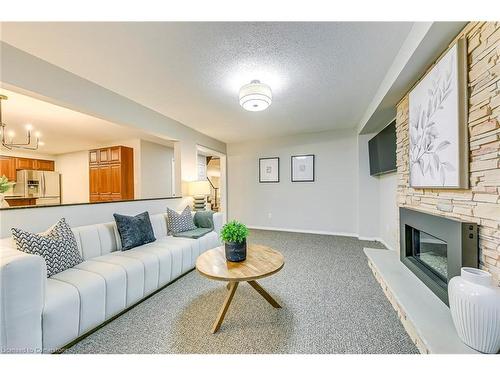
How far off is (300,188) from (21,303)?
A: 4640 mm

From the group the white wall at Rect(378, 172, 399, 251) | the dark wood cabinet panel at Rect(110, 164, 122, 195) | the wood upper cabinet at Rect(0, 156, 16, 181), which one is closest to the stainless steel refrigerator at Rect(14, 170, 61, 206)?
the wood upper cabinet at Rect(0, 156, 16, 181)

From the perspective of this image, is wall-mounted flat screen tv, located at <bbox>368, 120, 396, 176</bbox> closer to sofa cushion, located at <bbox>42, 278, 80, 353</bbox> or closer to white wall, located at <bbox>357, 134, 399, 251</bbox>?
white wall, located at <bbox>357, 134, 399, 251</bbox>

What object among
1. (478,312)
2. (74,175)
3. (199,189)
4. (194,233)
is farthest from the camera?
(74,175)

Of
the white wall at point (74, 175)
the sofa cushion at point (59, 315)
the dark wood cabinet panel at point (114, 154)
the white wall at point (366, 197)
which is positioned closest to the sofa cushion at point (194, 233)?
the sofa cushion at point (59, 315)

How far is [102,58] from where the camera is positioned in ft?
6.43

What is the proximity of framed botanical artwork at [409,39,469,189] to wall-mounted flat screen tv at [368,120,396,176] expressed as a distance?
105 centimetres

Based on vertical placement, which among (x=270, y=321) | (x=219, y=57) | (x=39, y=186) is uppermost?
(x=219, y=57)

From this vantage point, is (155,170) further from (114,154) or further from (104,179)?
(104,179)

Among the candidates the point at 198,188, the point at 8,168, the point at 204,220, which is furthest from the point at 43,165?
the point at 204,220

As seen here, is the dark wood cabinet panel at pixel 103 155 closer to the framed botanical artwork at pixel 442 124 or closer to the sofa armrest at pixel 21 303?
the sofa armrest at pixel 21 303

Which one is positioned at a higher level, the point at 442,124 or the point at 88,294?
the point at 442,124

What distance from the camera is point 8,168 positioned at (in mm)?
5289

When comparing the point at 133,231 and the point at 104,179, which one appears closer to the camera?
the point at 133,231
